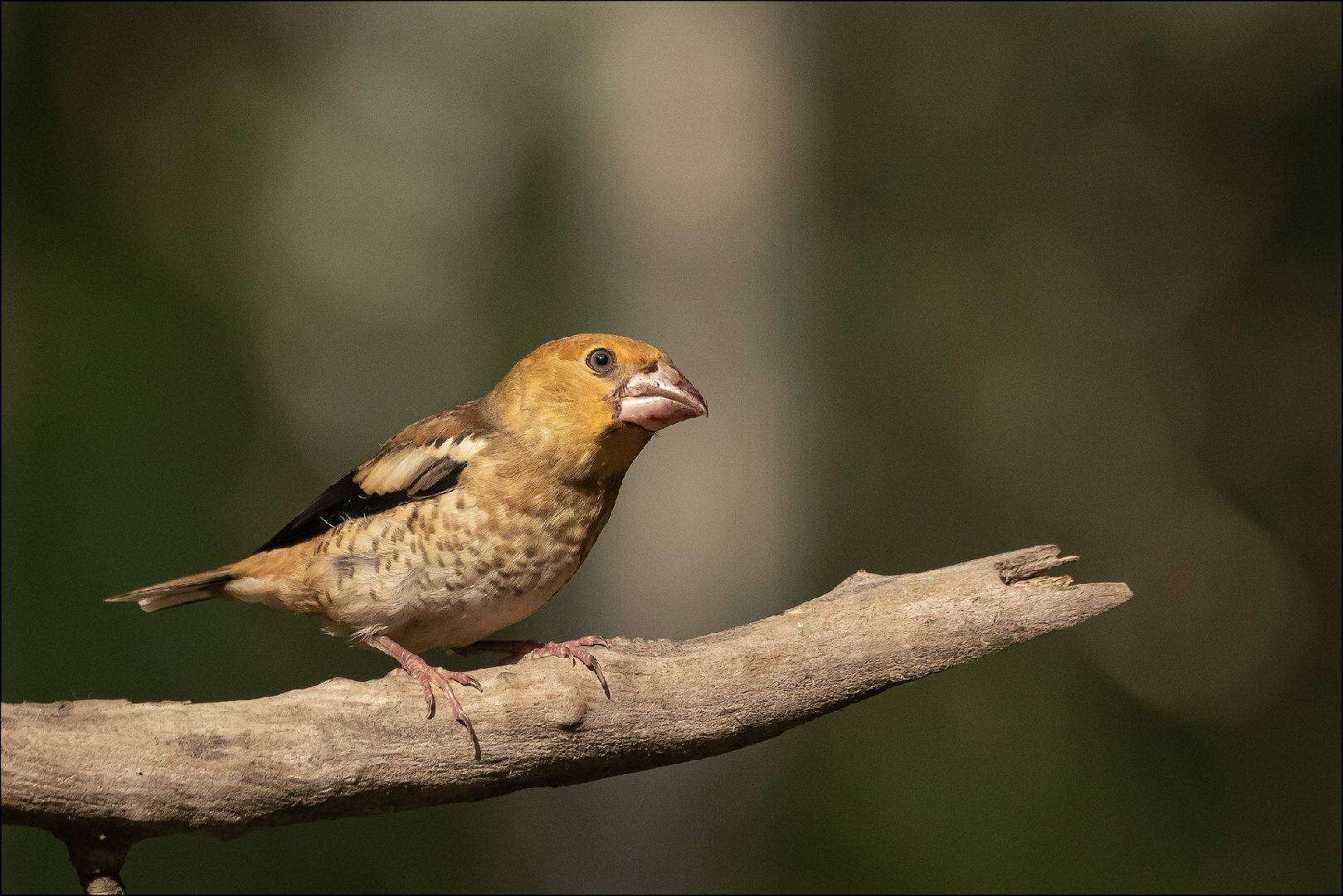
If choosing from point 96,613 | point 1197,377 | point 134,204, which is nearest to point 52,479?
point 96,613

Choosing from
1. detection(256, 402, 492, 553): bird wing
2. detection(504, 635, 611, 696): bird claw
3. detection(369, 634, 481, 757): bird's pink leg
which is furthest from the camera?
detection(256, 402, 492, 553): bird wing

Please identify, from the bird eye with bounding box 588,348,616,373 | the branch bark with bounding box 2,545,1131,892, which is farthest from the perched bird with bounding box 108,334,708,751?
the branch bark with bounding box 2,545,1131,892

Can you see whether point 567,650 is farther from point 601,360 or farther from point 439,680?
point 601,360

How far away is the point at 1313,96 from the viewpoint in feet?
38.4

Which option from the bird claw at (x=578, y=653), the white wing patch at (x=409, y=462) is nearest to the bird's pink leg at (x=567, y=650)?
the bird claw at (x=578, y=653)

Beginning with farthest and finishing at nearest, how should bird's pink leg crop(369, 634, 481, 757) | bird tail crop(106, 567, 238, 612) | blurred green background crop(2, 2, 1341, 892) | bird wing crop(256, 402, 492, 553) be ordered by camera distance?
blurred green background crop(2, 2, 1341, 892)
bird tail crop(106, 567, 238, 612)
bird wing crop(256, 402, 492, 553)
bird's pink leg crop(369, 634, 481, 757)

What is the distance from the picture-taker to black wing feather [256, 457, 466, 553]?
3.89 m

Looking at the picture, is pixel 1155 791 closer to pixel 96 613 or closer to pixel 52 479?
pixel 96 613

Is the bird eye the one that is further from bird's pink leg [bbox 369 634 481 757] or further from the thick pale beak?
bird's pink leg [bbox 369 634 481 757]

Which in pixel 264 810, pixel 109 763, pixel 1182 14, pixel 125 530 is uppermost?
pixel 1182 14

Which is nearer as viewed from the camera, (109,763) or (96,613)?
(109,763)

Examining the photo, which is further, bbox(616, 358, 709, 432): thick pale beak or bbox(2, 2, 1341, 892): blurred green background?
bbox(2, 2, 1341, 892): blurred green background

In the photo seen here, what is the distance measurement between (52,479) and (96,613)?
1.82 m

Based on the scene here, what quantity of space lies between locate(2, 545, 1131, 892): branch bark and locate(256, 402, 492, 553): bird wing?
2.51 ft
